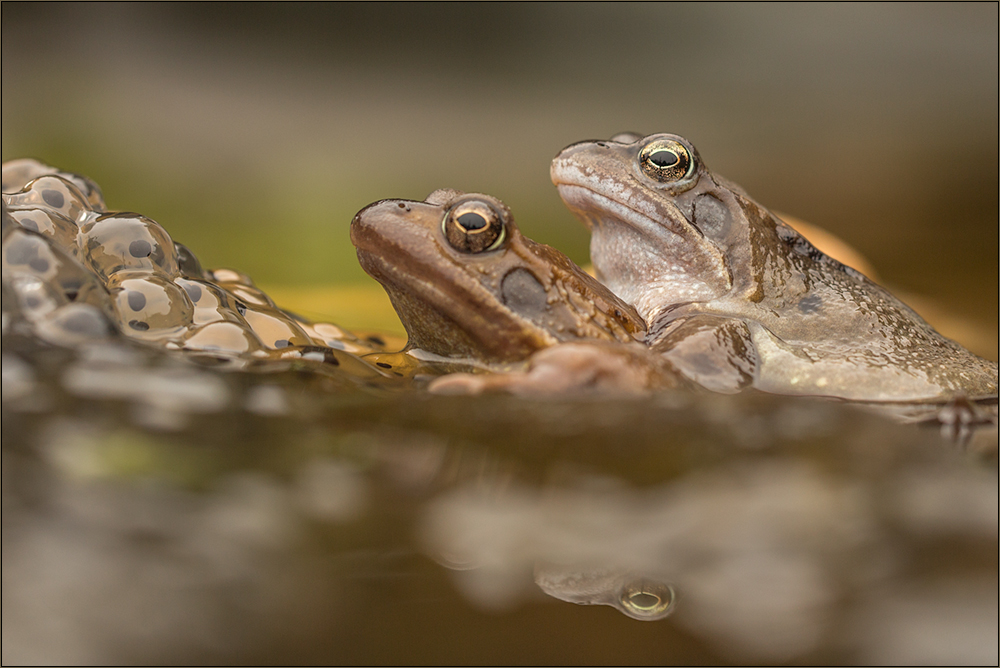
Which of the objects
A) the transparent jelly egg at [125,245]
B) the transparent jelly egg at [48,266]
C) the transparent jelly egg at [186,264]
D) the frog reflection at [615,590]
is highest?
the transparent jelly egg at [186,264]

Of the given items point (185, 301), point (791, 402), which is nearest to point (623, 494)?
point (791, 402)

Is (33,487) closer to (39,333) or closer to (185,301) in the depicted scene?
(39,333)

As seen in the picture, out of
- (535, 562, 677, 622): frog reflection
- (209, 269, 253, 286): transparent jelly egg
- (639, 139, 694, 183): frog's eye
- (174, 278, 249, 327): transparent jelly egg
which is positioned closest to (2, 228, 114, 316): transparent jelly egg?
(174, 278, 249, 327): transparent jelly egg

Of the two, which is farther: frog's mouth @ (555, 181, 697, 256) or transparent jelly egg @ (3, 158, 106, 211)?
frog's mouth @ (555, 181, 697, 256)

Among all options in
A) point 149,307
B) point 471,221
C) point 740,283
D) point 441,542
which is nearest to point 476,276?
point 471,221

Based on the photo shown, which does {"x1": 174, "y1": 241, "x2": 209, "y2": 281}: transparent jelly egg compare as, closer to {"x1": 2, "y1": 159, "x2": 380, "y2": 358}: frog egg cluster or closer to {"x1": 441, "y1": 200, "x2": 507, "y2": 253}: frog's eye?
{"x1": 2, "y1": 159, "x2": 380, "y2": 358}: frog egg cluster

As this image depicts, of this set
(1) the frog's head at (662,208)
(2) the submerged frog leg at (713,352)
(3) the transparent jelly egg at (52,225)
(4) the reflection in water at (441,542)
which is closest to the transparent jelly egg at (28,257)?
(4) the reflection in water at (441,542)

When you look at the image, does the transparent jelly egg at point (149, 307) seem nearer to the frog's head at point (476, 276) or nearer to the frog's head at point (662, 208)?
the frog's head at point (476, 276)

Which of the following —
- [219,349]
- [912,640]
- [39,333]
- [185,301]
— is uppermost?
[185,301]
